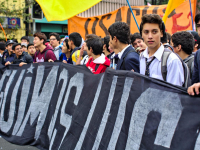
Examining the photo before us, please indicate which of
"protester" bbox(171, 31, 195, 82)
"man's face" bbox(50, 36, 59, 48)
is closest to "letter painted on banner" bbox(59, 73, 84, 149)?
"protester" bbox(171, 31, 195, 82)

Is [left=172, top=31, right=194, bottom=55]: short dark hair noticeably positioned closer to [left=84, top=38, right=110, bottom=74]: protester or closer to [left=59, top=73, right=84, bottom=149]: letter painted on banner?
[left=84, top=38, right=110, bottom=74]: protester

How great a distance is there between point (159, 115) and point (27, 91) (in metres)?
2.94

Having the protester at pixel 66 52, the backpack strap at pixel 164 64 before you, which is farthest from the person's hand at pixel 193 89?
the protester at pixel 66 52

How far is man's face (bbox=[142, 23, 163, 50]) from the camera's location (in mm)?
2803

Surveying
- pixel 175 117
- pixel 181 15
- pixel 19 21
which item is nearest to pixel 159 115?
pixel 175 117

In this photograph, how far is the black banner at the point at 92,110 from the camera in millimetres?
2371

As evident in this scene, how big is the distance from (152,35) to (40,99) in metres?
2.42

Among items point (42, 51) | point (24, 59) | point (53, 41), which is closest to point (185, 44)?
point (42, 51)

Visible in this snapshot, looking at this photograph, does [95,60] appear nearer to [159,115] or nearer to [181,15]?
[159,115]

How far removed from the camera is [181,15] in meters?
7.63

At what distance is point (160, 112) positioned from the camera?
2482 millimetres

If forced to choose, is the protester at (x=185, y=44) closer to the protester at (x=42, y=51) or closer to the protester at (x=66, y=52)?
the protester at (x=66, y=52)

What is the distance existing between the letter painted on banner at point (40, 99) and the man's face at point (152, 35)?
1947 millimetres

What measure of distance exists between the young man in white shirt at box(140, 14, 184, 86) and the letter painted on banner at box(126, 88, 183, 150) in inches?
7.9
